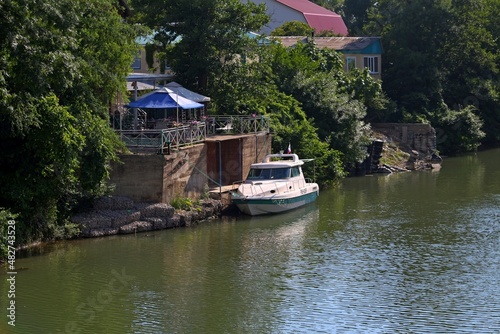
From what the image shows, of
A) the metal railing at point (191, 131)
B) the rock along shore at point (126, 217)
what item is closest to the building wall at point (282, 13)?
the metal railing at point (191, 131)

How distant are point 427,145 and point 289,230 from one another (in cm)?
2332

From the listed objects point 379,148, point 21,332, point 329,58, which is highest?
point 329,58

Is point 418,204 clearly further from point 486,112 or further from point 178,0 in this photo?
point 486,112

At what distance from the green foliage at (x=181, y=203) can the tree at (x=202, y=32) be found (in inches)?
396

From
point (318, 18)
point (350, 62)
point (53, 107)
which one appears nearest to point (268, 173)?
point (53, 107)

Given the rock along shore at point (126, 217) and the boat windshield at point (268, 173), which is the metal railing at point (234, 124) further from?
the rock along shore at point (126, 217)

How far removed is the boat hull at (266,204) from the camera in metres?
38.4

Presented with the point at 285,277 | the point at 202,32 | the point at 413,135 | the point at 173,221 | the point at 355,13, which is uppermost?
the point at 355,13

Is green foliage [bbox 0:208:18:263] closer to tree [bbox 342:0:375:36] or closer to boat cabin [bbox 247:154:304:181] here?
boat cabin [bbox 247:154:304:181]

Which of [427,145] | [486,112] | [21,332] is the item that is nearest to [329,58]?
[427,145]

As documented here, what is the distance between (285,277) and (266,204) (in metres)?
9.77

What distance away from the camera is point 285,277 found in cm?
2930

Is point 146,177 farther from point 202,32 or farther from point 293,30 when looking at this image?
point 293,30

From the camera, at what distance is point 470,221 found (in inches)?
1485
